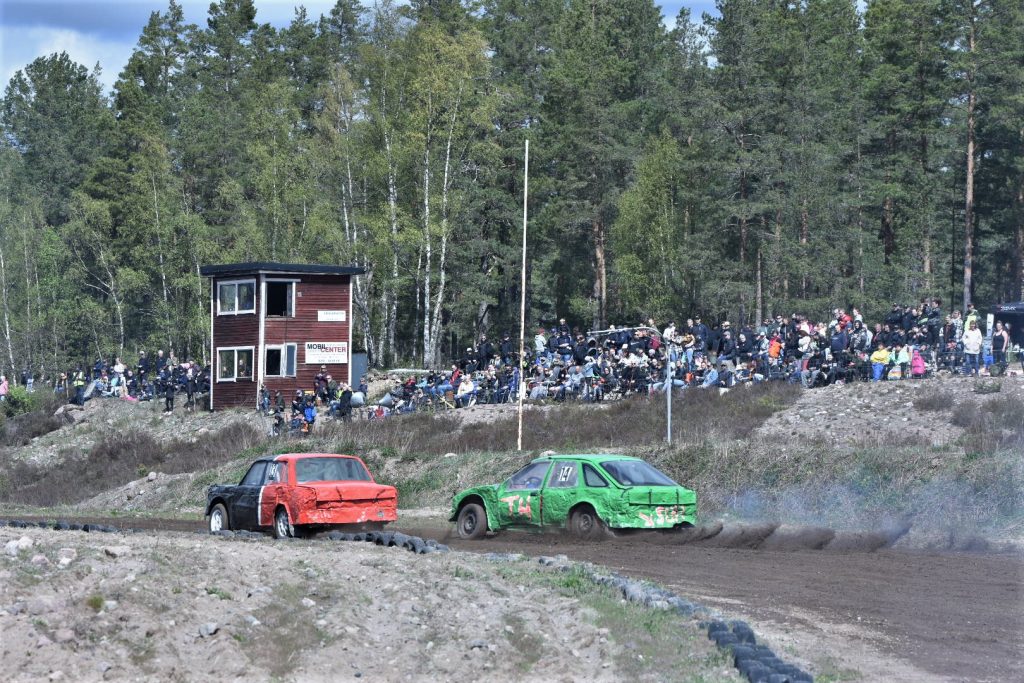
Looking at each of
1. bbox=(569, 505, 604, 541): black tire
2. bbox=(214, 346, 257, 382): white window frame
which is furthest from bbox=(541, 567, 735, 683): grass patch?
bbox=(214, 346, 257, 382): white window frame

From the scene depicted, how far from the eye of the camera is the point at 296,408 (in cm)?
4378

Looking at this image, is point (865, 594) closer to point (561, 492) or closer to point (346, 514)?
point (561, 492)

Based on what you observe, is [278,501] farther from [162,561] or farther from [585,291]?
[585,291]

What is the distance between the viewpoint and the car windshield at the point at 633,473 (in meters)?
20.7

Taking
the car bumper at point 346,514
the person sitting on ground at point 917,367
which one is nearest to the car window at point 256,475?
the car bumper at point 346,514

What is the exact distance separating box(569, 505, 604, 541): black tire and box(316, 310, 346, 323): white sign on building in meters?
35.2

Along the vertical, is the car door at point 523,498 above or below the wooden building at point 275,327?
below

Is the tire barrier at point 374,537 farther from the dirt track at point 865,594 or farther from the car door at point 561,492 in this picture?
the car door at point 561,492

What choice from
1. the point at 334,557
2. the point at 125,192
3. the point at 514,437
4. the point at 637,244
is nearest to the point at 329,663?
the point at 334,557

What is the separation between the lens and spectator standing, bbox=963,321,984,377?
34.1m

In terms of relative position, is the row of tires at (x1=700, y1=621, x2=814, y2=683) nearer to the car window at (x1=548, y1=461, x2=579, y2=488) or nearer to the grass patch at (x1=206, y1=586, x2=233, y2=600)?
the grass patch at (x1=206, y1=586, x2=233, y2=600)

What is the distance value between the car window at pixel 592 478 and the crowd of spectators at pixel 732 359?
38.5 ft

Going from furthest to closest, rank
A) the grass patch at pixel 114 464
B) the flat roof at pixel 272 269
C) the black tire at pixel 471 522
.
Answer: the flat roof at pixel 272 269 → the grass patch at pixel 114 464 → the black tire at pixel 471 522

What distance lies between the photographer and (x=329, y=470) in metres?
21.2
